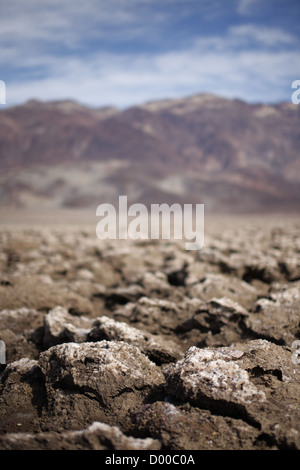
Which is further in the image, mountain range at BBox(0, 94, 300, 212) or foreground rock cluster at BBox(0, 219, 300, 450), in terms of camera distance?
mountain range at BBox(0, 94, 300, 212)

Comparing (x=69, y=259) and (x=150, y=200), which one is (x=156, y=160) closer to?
(x=150, y=200)

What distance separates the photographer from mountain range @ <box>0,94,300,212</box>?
6209 cm

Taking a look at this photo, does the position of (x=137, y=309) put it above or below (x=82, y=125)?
below

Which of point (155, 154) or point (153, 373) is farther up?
point (155, 154)

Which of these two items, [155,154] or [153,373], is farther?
[155,154]

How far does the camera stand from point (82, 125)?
95.8m

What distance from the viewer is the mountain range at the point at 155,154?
6209 centimetres

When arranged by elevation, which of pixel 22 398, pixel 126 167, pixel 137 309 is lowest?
pixel 22 398

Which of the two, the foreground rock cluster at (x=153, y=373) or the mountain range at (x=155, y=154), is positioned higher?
the mountain range at (x=155, y=154)

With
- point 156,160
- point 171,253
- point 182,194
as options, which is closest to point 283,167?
point 156,160

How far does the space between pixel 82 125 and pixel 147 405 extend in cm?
9997

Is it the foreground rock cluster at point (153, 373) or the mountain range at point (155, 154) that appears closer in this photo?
the foreground rock cluster at point (153, 373)

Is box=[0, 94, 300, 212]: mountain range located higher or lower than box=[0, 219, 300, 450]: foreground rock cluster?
higher

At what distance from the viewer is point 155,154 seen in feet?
289
